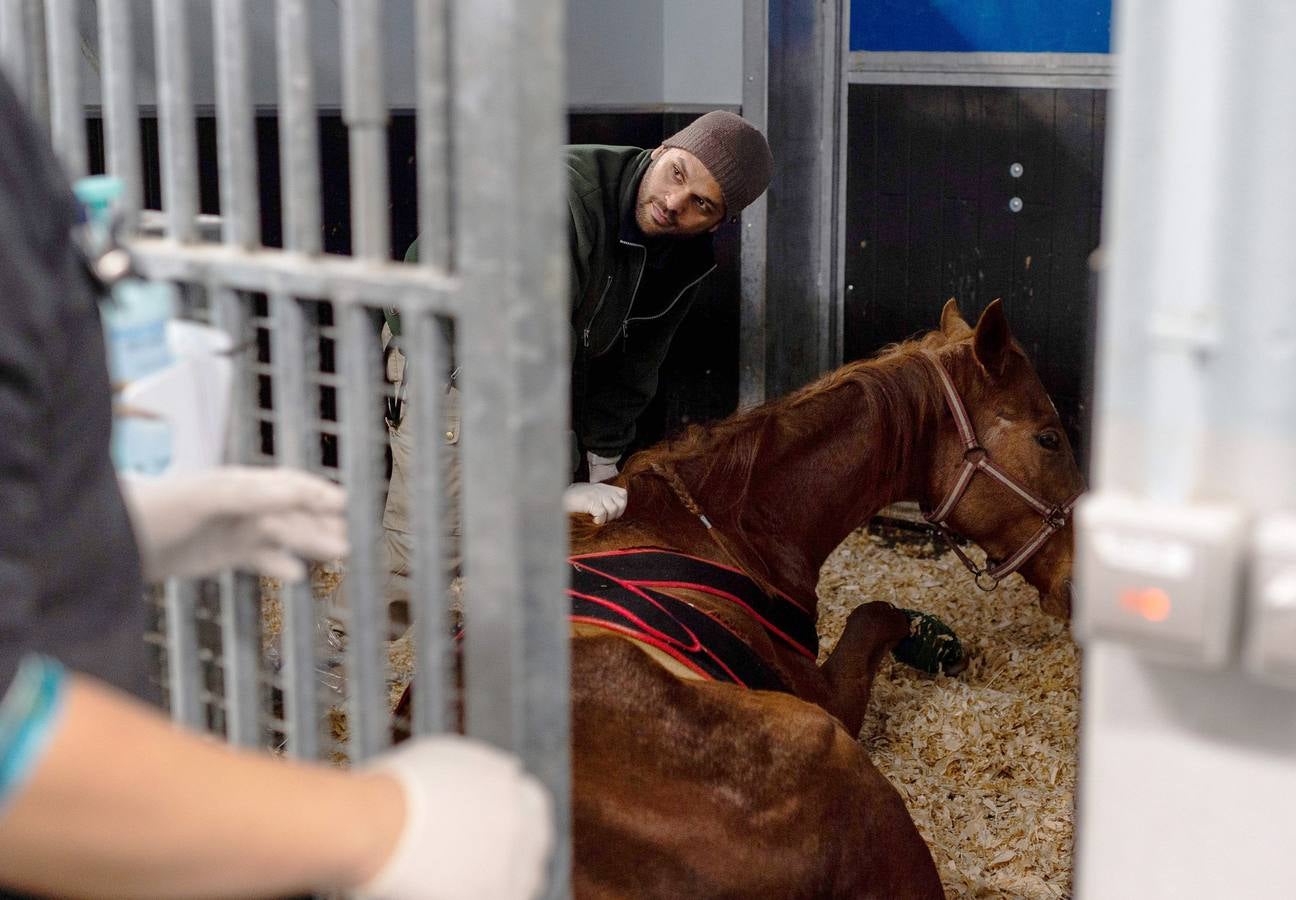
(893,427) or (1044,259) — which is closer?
(893,427)

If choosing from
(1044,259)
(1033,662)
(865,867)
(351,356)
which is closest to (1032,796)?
(1033,662)

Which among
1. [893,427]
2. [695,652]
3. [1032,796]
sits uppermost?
[893,427]

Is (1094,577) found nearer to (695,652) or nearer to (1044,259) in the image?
(695,652)

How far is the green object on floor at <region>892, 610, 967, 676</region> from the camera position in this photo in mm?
3395

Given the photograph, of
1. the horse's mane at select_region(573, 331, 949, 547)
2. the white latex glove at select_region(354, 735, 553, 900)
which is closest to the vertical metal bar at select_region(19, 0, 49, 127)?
the white latex glove at select_region(354, 735, 553, 900)

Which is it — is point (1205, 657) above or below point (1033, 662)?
above

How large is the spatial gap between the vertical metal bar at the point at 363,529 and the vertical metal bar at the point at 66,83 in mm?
336

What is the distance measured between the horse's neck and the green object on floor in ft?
2.61

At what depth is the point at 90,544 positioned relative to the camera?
2.86 ft

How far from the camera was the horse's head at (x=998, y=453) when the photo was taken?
8.89 ft

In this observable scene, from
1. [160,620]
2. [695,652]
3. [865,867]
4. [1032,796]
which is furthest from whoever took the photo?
[1032,796]

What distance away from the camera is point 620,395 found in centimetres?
338

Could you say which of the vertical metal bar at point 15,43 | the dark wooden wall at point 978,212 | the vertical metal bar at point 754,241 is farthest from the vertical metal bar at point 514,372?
the vertical metal bar at point 754,241

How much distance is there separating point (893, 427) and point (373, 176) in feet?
6.03
